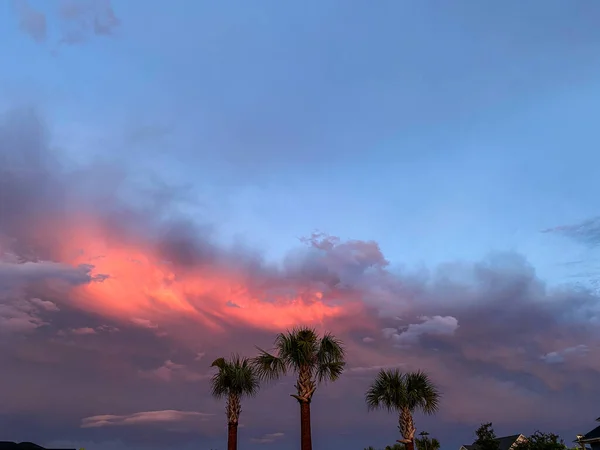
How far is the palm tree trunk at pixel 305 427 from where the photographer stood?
101 ft

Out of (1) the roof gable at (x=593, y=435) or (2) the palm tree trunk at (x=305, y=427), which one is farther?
(1) the roof gable at (x=593, y=435)

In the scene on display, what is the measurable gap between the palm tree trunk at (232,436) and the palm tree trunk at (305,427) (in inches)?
557

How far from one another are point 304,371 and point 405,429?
13493 millimetres

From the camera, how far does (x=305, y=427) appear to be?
3133cm

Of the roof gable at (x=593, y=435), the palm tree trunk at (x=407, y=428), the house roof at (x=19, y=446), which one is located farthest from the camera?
the house roof at (x=19, y=446)

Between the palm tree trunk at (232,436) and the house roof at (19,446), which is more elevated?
the palm tree trunk at (232,436)

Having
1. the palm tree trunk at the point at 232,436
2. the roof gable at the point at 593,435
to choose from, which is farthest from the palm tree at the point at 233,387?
the roof gable at the point at 593,435

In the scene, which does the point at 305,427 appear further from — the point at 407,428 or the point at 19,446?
the point at 19,446

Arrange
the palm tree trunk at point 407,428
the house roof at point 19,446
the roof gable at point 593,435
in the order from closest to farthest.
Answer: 1. the palm tree trunk at point 407,428
2. the roof gable at point 593,435
3. the house roof at point 19,446

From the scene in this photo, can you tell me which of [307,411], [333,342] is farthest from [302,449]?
[333,342]

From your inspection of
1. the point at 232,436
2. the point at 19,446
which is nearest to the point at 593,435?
the point at 232,436

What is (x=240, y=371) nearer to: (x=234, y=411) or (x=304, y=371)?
(x=234, y=411)

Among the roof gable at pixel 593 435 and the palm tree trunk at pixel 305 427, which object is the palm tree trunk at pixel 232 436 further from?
the roof gable at pixel 593 435

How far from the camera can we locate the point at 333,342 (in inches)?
1328
